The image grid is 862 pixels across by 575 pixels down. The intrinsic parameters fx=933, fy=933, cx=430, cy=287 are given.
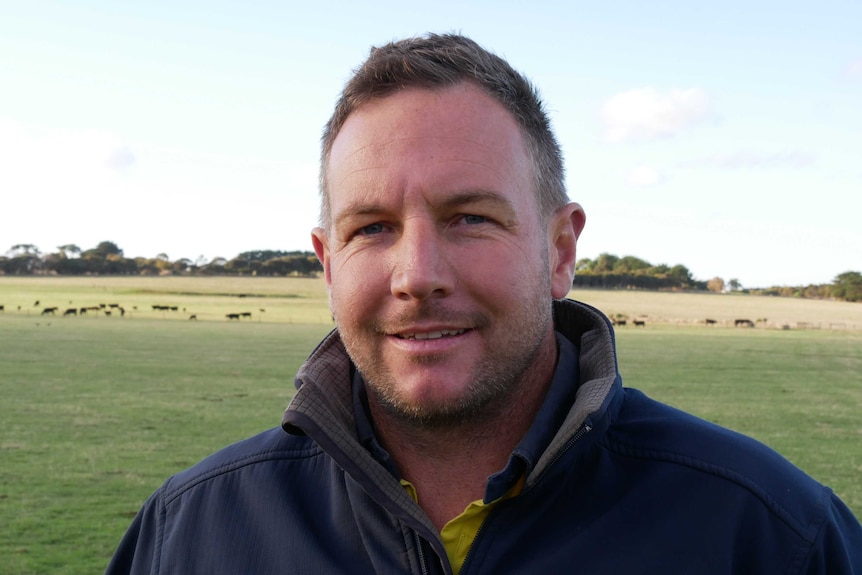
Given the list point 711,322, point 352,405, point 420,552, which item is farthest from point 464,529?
point 711,322

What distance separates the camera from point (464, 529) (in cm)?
205

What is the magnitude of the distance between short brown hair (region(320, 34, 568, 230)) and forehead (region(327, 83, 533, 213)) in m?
0.02

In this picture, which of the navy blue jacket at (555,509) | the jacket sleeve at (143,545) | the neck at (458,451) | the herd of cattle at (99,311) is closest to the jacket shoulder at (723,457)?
the navy blue jacket at (555,509)

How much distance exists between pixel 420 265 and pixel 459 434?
42 centimetres

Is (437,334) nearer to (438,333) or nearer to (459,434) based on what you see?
(438,333)

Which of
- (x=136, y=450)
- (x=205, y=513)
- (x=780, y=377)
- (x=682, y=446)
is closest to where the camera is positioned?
(x=682, y=446)

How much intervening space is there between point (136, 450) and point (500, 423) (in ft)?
35.9

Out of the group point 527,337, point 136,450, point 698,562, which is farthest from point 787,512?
point 136,450

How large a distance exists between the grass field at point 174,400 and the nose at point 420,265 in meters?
6.09

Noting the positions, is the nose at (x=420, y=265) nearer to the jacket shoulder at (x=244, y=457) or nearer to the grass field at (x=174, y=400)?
the jacket shoulder at (x=244, y=457)

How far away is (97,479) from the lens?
10.4m

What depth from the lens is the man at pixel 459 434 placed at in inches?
73.7

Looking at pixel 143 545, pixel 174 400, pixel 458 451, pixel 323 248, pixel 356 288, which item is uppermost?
pixel 323 248

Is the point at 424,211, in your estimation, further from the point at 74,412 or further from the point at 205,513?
the point at 74,412
